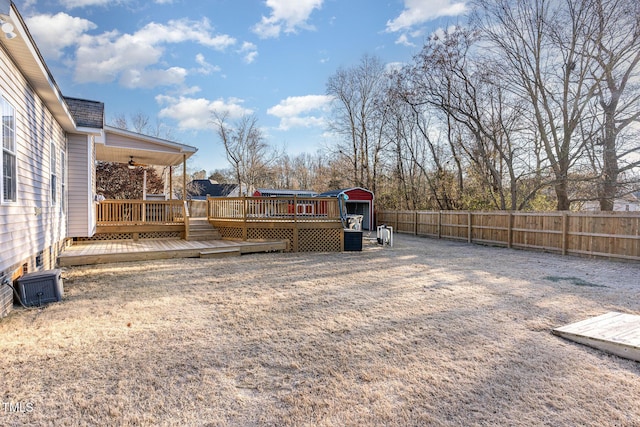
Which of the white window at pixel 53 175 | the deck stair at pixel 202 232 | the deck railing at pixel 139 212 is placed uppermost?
the white window at pixel 53 175

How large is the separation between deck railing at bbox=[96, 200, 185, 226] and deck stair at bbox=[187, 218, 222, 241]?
0.57 metres

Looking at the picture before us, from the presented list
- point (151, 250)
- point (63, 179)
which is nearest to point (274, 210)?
point (151, 250)

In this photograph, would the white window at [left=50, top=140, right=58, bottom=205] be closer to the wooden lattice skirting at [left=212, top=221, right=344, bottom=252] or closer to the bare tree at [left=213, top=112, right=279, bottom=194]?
the wooden lattice skirting at [left=212, top=221, right=344, bottom=252]

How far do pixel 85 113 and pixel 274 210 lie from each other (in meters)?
5.56

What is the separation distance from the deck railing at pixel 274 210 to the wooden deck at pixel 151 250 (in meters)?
0.83

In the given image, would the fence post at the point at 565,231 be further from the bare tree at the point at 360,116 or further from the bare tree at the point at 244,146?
the bare tree at the point at 244,146

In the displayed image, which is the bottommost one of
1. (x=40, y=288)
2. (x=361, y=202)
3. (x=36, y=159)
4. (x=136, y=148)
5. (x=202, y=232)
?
(x=40, y=288)

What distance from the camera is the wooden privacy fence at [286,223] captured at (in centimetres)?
1060

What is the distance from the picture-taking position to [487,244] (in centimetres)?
1399

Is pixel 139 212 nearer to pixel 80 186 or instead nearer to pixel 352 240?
pixel 80 186

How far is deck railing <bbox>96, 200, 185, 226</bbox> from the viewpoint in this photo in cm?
1034

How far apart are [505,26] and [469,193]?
8.35 meters

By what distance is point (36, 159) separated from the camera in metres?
5.35

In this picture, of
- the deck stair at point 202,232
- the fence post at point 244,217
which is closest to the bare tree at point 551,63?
the fence post at point 244,217
